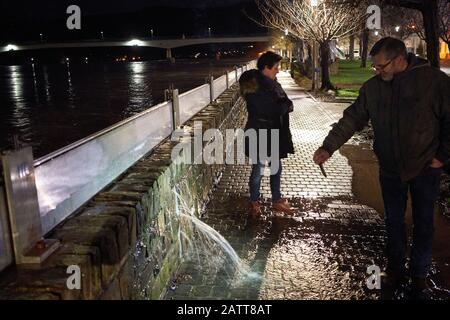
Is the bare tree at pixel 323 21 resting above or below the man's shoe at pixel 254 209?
above

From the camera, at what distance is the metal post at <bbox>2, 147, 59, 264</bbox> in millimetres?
2305

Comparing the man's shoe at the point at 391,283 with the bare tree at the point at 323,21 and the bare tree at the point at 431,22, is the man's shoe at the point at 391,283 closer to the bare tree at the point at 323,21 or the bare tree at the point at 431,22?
the bare tree at the point at 431,22

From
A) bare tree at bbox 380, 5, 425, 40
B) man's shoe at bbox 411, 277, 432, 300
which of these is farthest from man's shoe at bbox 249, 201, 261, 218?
bare tree at bbox 380, 5, 425, 40

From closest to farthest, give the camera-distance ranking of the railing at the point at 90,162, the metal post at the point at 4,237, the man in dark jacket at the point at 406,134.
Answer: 1. the metal post at the point at 4,237
2. the railing at the point at 90,162
3. the man in dark jacket at the point at 406,134

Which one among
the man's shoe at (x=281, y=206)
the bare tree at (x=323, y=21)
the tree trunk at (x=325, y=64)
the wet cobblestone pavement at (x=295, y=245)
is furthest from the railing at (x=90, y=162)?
the tree trunk at (x=325, y=64)

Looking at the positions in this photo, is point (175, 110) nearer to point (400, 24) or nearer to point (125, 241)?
point (125, 241)

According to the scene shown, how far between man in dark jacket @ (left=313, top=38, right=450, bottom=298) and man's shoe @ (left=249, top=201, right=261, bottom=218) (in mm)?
1960

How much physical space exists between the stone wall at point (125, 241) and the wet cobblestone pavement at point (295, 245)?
0.42 m

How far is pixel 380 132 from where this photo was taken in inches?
145

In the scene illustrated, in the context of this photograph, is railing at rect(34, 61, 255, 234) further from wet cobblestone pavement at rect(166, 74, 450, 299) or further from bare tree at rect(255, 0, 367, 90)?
bare tree at rect(255, 0, 367, 90)

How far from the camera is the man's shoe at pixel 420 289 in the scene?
A: 12.0 ft

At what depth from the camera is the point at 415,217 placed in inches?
148
